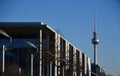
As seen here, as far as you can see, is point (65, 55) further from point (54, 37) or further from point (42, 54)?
point (42, 54)

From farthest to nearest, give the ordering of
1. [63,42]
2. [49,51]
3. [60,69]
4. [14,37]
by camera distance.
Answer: [63,42], [14,37], [60,69], [49,51]

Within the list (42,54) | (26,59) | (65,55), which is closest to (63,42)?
(65,55)

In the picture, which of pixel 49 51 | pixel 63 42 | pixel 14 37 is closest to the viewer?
pixel 49 51

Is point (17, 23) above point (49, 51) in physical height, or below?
above

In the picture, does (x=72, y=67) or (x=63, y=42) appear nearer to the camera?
(x=72, y=67)

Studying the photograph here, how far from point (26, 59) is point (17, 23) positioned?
5044 millimetres

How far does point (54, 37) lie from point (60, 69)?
4294mm

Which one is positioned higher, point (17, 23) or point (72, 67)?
point (17, 23)

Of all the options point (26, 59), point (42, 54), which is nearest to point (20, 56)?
point (26, 59)

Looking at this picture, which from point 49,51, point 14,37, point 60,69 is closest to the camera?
point 49,51

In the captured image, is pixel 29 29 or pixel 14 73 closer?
pixel 14 73

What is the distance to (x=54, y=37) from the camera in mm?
60844

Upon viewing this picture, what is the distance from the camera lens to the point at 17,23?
6194 cm

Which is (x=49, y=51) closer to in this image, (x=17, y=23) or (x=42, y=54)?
(x=42, y=54)
